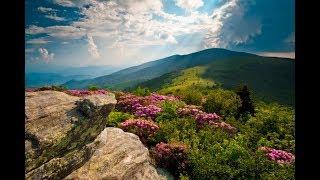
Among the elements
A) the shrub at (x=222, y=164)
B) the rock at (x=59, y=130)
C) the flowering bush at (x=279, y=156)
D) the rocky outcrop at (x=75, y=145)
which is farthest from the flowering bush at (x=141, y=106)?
the rock at (x=59, y=130)

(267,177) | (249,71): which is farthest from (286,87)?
(267,177)

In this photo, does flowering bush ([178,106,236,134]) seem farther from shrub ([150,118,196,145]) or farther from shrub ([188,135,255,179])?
shrub ([188,135,255,179])

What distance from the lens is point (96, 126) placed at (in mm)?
10977

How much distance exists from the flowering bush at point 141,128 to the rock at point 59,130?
13.6 feet

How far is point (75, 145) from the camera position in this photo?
393 inches

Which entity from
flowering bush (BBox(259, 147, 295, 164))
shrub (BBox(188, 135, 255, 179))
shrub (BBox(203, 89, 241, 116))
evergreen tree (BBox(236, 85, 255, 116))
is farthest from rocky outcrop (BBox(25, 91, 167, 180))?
evergreen tree (BBox(236, 85, 255, 116))

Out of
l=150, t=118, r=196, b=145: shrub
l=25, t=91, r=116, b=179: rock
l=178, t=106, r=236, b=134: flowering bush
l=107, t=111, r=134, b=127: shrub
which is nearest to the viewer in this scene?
l=25, t=91, r=116, b=179: rock

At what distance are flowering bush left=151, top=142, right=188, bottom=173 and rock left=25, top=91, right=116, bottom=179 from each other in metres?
3.11

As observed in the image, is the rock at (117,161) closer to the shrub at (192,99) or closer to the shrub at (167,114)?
the shrub at (167,114)

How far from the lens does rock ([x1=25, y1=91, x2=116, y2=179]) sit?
8570mm
